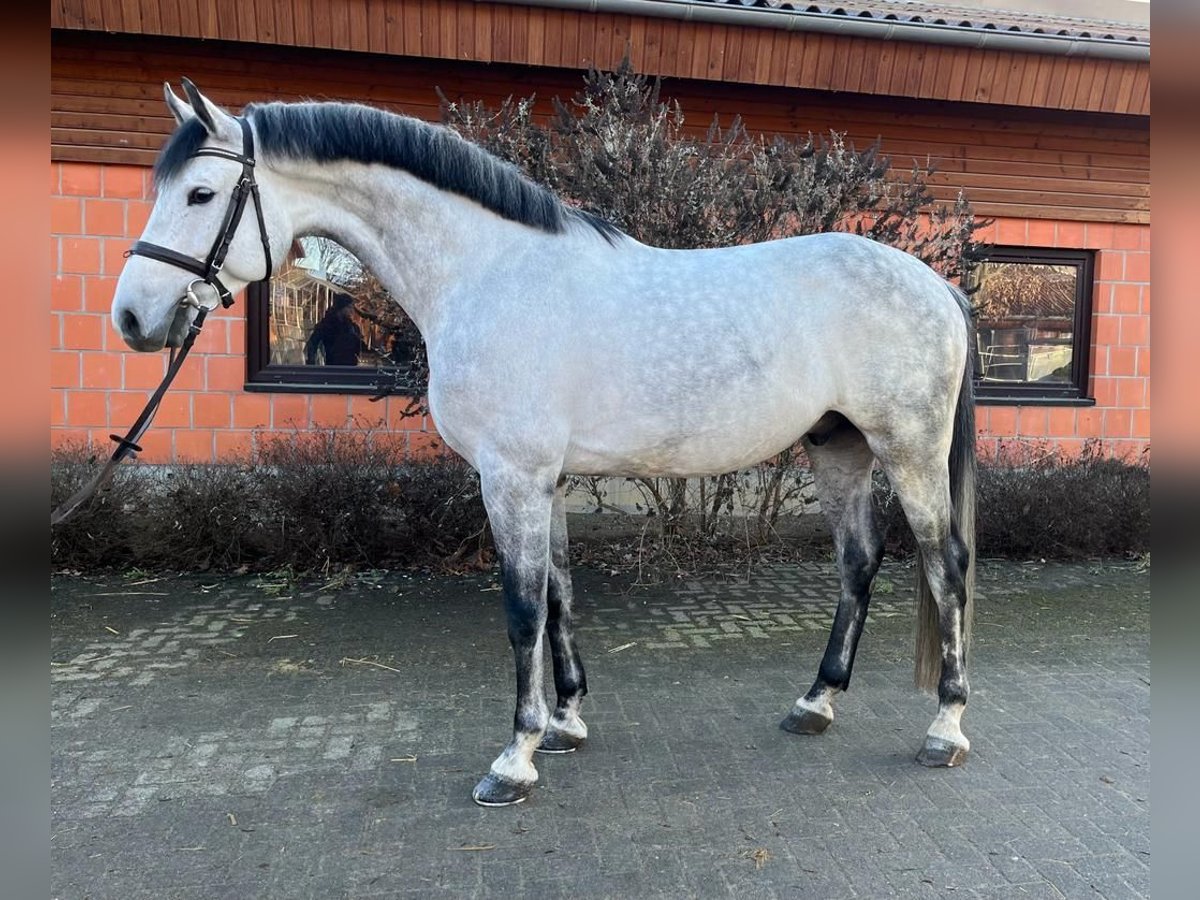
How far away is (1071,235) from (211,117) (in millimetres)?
7215

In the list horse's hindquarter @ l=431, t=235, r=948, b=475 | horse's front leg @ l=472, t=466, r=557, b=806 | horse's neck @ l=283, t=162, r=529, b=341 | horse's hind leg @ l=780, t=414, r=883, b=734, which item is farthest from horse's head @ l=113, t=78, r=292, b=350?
horse's hind leg @ l=780, t=414, r=883, b=734

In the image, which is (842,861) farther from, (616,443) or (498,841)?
(616,443)

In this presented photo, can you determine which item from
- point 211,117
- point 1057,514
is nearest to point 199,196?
point 211,117

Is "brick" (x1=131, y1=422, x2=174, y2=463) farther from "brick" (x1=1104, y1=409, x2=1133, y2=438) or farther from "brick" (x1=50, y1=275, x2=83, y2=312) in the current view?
"brick" (x1=1104, y1=409, x2=1133, y2=438)

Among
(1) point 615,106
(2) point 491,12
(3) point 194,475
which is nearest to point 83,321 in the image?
(3) point 194,475

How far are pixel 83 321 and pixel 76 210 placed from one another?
2.71 ft

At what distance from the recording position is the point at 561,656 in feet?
9.61

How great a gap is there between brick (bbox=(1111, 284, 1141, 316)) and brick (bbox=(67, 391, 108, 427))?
866cm

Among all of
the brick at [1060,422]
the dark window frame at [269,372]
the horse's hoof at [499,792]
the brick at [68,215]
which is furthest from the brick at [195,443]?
the brick at [1060,422]

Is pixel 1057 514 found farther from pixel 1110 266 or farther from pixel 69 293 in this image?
pixel 69 293

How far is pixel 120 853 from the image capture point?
2.20 metres

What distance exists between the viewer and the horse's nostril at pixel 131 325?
7.30ft

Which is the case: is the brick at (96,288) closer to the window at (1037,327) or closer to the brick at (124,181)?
the brick at (124,181)

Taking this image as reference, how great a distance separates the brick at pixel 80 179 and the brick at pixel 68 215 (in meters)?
0.07
